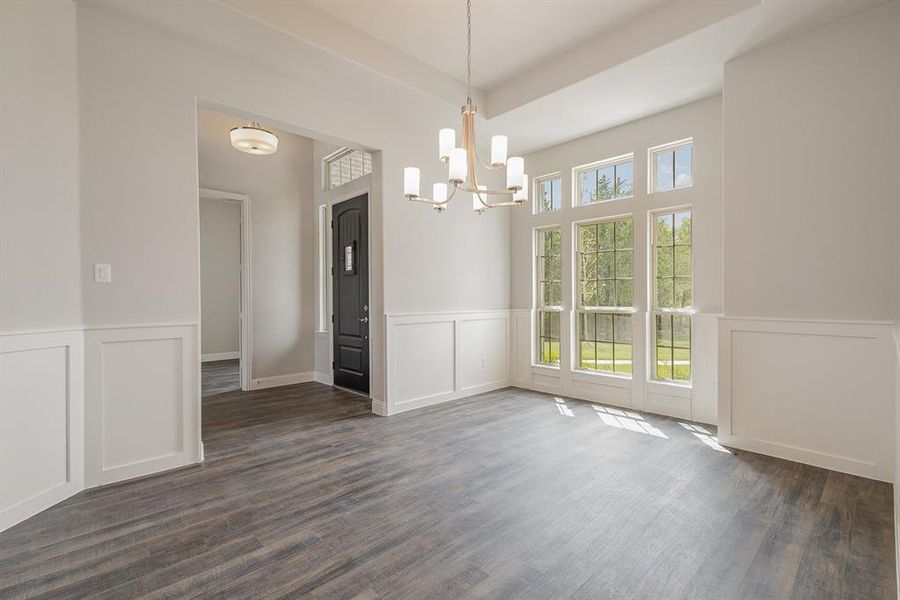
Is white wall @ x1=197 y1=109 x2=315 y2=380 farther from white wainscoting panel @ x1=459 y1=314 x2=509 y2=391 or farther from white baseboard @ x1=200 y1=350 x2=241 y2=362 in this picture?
white baseboard @ x1=200 y1=350 x2=241 y2=362

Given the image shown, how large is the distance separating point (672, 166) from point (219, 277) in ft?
26.2

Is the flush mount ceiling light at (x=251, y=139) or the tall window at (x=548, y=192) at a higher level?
the flush mount ceiling light at (x=251, y=139)

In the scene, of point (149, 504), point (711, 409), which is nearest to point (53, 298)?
point (149, 504)

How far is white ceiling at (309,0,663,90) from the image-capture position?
10.6 feet

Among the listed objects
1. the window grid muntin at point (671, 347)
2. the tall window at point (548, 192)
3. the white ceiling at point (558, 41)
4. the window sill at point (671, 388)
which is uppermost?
the white ceiling at point (558, 41)

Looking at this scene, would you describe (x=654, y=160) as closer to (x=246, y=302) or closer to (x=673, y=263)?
(x=673, y=263)

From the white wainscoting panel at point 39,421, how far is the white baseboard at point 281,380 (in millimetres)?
2910

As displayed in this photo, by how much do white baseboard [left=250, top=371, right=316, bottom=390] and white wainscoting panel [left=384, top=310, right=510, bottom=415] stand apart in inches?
81.8

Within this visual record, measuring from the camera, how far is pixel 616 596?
1734 millimetres

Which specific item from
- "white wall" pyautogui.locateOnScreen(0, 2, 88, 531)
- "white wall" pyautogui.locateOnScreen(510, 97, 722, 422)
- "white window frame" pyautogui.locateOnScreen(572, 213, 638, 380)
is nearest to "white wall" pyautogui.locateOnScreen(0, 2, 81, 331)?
"white wall" pyautogui.locateOnScreen(0, 2, 88, 531)

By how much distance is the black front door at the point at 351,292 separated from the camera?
17.2 feet

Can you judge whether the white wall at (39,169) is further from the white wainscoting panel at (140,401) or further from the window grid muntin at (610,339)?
the window grid muntin at (610,339)

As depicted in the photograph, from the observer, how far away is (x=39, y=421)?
2455mm

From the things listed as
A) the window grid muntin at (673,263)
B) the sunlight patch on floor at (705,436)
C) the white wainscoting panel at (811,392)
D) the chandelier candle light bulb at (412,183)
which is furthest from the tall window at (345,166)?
the sunlight patch on floor at (705,436)
